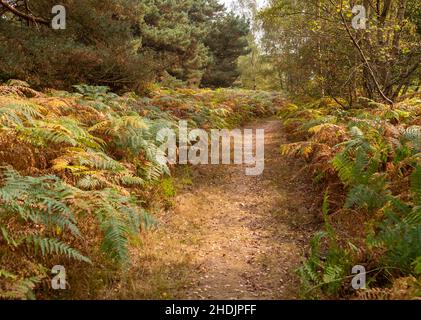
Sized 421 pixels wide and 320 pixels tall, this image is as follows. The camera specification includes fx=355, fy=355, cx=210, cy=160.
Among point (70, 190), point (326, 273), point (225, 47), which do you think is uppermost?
point (225, 47)

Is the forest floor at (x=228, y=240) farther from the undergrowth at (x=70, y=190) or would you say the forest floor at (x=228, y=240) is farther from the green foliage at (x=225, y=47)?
the green foliage at (x=225, y=47)

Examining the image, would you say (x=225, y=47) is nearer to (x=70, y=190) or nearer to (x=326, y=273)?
(x=70, y=190)

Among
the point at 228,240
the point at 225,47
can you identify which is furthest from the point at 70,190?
the point at 225,47

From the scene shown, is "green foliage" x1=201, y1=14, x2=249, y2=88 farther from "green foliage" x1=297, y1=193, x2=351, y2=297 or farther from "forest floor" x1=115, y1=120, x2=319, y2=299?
"green foliage" x1=297, y1=193, x2=351, y2=297

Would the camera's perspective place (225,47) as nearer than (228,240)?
No

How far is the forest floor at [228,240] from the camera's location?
144 inches

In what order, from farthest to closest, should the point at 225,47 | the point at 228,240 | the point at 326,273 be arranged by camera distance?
the point at 225,47, the point at 228,240, the point at 326,273

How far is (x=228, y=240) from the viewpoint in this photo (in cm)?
472

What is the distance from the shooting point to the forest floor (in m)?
3.65

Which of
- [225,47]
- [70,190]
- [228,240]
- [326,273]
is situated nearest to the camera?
[326,273]

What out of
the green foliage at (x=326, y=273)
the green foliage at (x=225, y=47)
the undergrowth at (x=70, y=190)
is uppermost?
the green foliage at (x=225, y=47)

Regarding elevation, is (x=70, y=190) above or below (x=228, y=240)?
above

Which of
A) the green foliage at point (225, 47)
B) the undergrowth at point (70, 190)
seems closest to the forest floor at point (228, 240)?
the undergrowth at point (70, 190)

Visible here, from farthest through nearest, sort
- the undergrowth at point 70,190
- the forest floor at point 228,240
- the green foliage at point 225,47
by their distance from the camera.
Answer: the green foliage at point 225,47, the forest floor at point 228,240, the undergrowth at point 70,190
